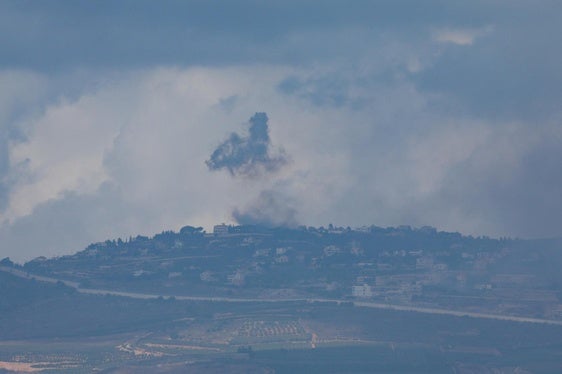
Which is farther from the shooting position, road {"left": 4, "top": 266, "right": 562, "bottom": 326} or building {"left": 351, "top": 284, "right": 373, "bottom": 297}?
building {"left": 351, "top": 284, "right": 373, "bottom": 297}

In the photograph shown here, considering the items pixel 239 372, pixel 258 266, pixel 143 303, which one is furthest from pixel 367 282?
pixel 239 372

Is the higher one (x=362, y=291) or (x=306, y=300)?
(x=362, y=291)

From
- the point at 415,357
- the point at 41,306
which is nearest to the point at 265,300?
the point at 41,306

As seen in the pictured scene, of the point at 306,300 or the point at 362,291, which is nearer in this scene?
the point at 306,300

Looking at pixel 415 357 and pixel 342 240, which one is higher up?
pixel 342 240

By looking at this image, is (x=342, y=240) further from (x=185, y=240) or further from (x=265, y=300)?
(x=265, y=300)

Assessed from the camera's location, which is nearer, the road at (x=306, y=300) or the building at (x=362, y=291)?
the road at (x=306, y=300)

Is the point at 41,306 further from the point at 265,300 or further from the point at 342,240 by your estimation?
the point at 342,240

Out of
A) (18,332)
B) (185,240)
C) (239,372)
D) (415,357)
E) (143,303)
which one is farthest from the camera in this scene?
(185,240)

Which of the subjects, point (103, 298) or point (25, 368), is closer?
point (25, 368)

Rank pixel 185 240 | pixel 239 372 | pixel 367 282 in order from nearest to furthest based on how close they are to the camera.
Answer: pixel 239 372, pixel 367 282, pixel 185 240
